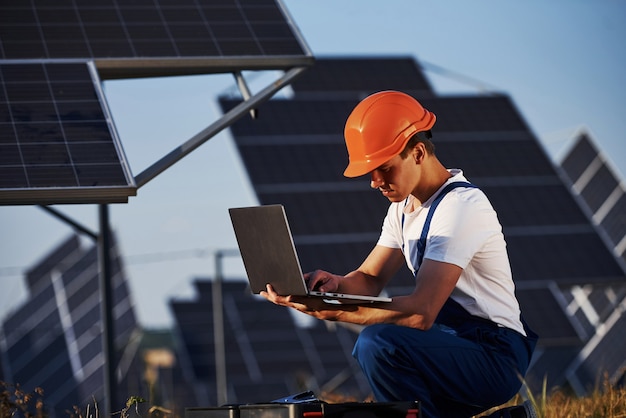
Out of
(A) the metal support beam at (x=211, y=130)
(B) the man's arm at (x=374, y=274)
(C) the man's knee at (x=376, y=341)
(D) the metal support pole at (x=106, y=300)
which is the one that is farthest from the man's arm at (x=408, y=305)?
(D) the metal support pole at (x=106, y=300)

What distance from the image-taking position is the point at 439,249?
5492mm

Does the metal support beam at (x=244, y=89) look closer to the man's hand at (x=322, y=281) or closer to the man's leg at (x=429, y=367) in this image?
the man's hand at (x=322, y=281)

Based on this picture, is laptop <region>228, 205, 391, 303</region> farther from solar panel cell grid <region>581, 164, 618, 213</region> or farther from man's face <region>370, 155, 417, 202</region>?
solar panel cell grid <region>581, 164, 618, 213</region>

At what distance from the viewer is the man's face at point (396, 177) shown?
5734mm

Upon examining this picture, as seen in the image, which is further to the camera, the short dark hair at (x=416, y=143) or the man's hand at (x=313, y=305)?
the short dark hair at (x=416, y=143)

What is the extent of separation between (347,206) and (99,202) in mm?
13316

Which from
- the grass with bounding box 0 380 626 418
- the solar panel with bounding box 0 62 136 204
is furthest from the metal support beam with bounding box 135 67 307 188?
the grass with bounding box 0 380 626 418

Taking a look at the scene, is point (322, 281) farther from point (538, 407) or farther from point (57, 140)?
point (57, 140)

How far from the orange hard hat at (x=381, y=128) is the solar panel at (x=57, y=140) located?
2812 millimetres

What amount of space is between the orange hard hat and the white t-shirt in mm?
310

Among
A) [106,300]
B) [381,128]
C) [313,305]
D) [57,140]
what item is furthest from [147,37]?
[313,305]

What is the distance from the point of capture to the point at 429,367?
5.63 m

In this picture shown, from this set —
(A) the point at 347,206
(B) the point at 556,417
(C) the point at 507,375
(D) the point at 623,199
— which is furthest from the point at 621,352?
(C) the point at 507,375

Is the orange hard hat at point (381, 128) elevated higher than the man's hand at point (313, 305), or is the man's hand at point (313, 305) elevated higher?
the orange hard hat at point (381, 128)
